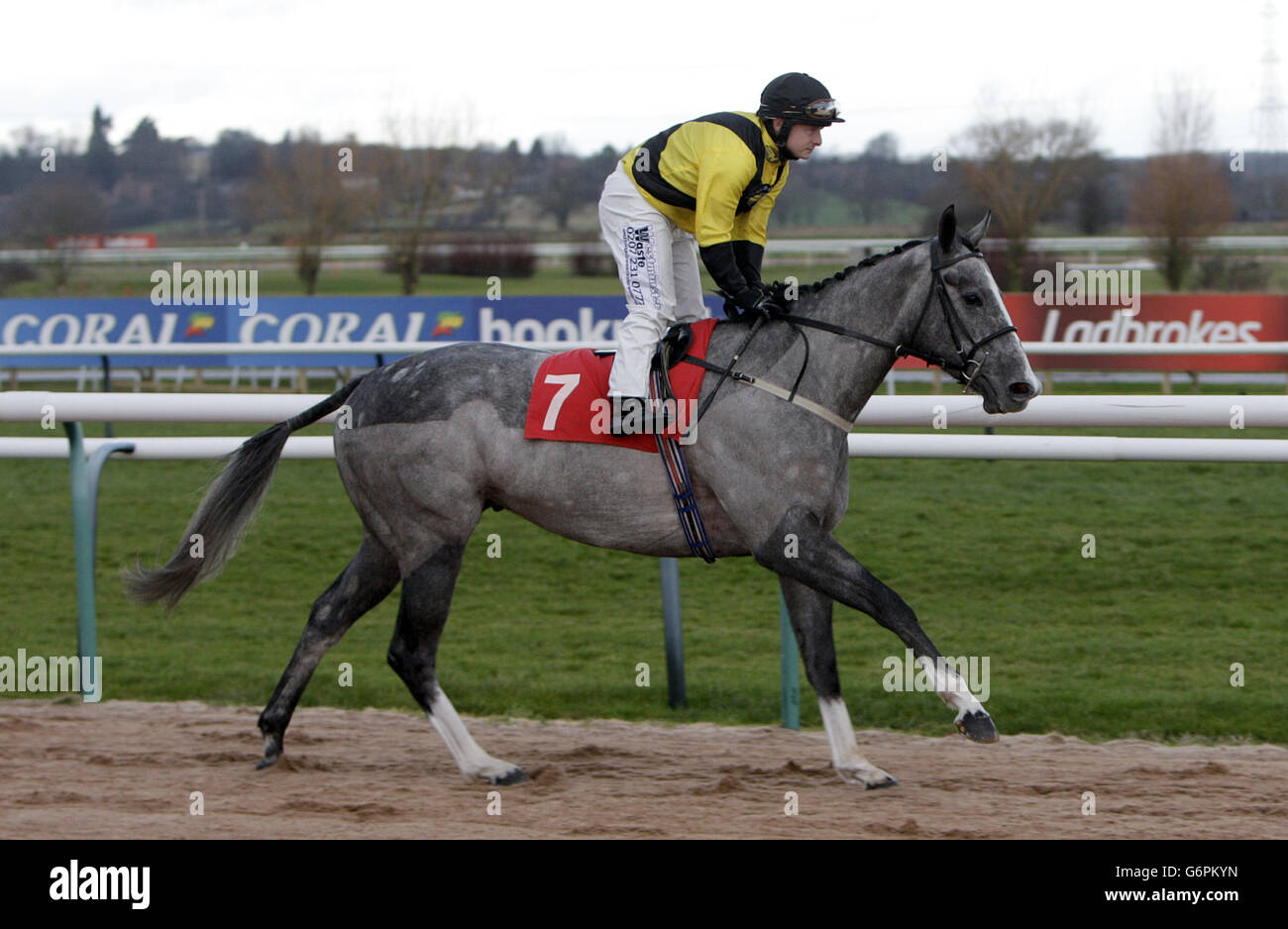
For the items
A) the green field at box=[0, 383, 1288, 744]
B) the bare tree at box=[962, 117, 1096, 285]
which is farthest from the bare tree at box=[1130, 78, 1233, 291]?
the green field at box=[0, 383, 1288, 744]

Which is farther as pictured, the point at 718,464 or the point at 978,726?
the point at 718,464

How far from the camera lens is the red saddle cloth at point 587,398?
4.09 meters

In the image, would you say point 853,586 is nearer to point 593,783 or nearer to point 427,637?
point 593,783

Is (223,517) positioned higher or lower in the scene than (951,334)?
lower

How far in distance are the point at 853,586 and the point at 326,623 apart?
162 centimetres

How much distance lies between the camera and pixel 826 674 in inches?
163

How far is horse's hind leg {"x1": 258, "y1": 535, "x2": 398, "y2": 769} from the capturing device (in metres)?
4.39

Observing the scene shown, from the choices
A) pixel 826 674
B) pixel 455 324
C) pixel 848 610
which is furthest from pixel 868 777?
pixel 455 324

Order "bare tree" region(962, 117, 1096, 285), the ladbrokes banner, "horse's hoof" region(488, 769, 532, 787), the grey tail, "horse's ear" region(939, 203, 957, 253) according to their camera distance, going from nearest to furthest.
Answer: "horse's ear" region(939, 203, 957, 253) < "horse's hoof" region(488, 769, 532, 787) < the grey tail < the ladbrokes banner < "bare tree" region(962, 117, 1096, 285)

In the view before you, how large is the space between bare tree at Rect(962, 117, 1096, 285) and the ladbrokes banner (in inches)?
173

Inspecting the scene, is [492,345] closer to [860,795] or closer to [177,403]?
[177,403]

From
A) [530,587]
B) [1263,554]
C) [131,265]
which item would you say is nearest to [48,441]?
[530,587]

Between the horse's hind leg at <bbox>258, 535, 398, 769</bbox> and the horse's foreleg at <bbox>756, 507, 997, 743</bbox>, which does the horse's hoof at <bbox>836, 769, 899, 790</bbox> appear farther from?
the horse's hind leg at <bbox>258, 535, 398, 769</bbox>

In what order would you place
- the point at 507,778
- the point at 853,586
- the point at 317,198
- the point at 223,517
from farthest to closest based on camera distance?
the point at 317,198 → the point at 223,517 → the point at 507,778 → the point at 853,586
